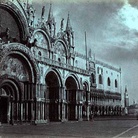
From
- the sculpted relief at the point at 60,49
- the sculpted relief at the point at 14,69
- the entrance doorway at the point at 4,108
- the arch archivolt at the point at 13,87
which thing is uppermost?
the sculpted relief at the point at 60,49

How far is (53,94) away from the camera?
18406mm

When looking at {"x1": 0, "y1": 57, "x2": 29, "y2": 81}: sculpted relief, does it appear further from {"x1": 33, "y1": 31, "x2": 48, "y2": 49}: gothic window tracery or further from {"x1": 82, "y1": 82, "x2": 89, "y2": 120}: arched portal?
{"x1": 82, "y1": 82, "x2": 89, "y2": 120}: arched portal

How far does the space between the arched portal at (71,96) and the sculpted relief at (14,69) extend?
504 centimetres

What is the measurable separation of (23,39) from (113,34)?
7.12 m

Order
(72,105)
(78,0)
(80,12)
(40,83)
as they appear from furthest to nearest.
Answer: (72,105) < (40,83) < (80,12) < (78,0)

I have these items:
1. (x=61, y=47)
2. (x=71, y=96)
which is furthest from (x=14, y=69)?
(x=61, y=47)

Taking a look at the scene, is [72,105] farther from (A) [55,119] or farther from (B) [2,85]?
(B) [2,85]

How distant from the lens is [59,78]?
1825 cm

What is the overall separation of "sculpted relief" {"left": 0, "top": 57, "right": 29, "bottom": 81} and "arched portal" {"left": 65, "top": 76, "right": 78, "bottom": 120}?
16.5 feet

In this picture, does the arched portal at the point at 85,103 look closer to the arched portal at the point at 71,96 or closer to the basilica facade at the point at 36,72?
the basilica facade at the point at 36,72

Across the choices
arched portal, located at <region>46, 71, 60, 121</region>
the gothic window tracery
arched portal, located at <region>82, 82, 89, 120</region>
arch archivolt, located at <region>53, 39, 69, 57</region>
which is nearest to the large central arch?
arched portal, located at <region>46, 71, 60, 121</region>

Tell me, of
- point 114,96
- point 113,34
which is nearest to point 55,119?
point 113,34

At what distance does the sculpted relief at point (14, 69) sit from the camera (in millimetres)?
14284

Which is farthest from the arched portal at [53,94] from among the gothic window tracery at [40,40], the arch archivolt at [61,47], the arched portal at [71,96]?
the arch archivolt at [61,47]
